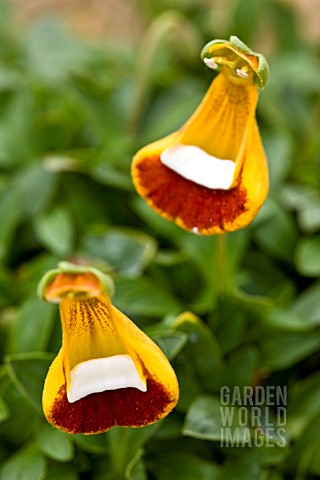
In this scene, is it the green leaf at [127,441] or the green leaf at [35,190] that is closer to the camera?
the green leaf at [127,441]

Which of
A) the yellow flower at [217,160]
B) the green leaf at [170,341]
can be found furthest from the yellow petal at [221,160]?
the green leaf at [170,341]

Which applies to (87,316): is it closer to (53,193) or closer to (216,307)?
(216,307)

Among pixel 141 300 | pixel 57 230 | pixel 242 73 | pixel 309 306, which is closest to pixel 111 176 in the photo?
pixel 57 230

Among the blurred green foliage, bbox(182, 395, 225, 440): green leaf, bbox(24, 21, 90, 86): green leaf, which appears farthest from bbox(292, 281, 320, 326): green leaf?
bbox(24, 21, 90, 86): green leaf

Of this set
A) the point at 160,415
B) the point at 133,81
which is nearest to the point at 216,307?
the point at 160,415

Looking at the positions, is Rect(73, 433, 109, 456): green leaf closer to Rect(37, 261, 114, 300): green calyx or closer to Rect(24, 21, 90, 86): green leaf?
Rect(37, 261, 114, 300): green calyx

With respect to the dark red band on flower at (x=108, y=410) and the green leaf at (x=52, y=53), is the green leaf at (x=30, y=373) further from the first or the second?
the green leaf at (x=52, y=53)
